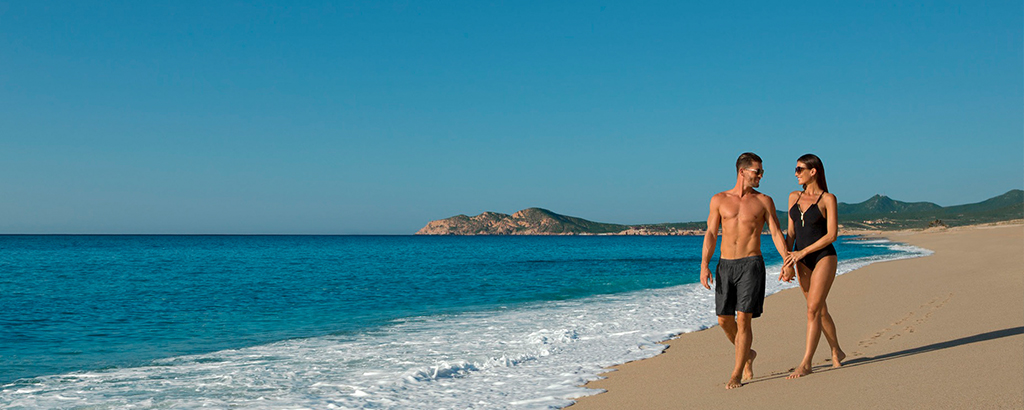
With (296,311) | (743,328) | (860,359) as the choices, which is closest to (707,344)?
(860,359)

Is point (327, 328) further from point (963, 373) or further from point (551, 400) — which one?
point (963, 373)

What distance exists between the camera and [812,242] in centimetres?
550

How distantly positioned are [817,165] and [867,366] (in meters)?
2.02

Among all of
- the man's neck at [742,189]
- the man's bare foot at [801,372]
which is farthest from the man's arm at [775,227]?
the man's bare foot at [801,372]

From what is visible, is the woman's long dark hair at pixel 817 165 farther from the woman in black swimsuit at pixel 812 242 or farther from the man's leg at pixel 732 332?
the man's leg at pixel 732 332

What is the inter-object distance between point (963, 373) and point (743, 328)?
77.0 inches

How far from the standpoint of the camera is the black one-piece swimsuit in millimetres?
5430

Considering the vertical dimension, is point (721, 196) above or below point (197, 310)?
above

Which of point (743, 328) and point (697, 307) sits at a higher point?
point (743, 328)

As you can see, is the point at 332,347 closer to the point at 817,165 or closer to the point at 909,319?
the point at 817,165

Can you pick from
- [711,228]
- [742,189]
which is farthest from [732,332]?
[742,189]

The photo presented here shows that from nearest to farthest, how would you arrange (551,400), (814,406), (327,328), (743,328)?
(814,406) < (743,328) < (551,400) < (327,328)

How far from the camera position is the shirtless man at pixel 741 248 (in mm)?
5082

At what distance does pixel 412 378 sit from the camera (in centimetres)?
672
